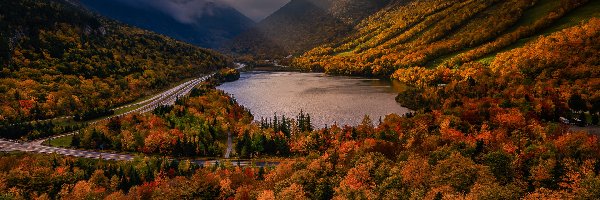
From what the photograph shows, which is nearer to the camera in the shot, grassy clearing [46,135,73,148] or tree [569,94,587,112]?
tree [569,94,587,112]

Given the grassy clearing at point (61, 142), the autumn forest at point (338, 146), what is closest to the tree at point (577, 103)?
the autumn forest at point (338, 146)

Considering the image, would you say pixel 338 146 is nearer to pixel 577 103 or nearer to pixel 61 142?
pixel 577 103

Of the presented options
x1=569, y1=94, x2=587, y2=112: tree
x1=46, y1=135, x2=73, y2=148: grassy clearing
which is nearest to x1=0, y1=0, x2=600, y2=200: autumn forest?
x1=46, y1=135, x2=73, y2=148: grassy clearing

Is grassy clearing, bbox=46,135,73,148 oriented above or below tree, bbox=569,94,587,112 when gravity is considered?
below

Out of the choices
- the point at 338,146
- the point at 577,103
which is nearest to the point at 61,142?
the point at 338,146

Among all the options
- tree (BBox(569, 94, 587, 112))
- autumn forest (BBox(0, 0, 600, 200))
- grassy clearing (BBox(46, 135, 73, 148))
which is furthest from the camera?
grassy clearing (BBox(46, 135, 73, 148))

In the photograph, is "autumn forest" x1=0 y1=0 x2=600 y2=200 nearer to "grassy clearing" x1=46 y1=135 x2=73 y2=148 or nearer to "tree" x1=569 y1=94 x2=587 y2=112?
"grassy clearing" x1=46 y1=135 x2=73 y2=148

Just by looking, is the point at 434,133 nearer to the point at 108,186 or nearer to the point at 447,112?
the point at 447,112

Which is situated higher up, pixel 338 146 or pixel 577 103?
pixel 577 103

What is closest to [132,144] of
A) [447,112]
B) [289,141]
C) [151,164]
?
[151,164]

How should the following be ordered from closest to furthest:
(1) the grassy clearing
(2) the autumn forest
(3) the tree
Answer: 1. (2) the autumn forest
2. (3) the tree
3. (1) the grassy clearing

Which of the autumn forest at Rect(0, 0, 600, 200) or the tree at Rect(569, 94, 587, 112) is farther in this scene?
the tree at Rect(569, 94, 587, 112)
